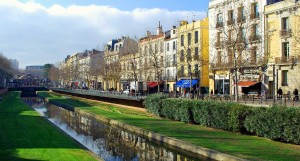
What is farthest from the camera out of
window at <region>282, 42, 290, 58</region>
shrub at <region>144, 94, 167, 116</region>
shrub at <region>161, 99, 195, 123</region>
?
window at <region>282, 42, 290, 58</region>

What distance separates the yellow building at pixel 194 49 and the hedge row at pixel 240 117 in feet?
91.4

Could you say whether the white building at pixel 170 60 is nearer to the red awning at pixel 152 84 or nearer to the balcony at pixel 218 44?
the red awning at pixel 152 84

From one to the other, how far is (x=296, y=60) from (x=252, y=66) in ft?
25.6

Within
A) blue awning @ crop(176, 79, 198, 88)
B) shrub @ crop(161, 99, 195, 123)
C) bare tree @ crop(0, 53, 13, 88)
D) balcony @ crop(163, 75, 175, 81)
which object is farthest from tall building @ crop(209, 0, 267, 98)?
bare tree @ crop(0, 53, 13, 88)

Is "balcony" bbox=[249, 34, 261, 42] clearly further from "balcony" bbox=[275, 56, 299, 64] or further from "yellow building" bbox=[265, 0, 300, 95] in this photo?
"balcony" bbox=[275, 56, 299, 64]

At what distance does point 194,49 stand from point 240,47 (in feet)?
72.9

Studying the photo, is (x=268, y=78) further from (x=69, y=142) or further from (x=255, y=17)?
(x=69, y=142)

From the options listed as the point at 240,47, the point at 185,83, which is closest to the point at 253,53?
the point at 240,47

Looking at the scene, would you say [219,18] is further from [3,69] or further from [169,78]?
[3,69]

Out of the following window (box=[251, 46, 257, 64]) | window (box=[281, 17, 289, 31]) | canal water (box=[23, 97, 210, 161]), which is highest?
window (box=[281, 17, 289, 31])

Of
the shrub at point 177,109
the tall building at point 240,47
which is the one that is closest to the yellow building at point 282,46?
the tall building at point 240,47

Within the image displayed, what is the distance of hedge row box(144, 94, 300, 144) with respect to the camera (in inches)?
989

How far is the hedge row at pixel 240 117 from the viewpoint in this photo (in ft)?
82.4

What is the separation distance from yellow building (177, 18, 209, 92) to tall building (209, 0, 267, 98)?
14.6 ft
